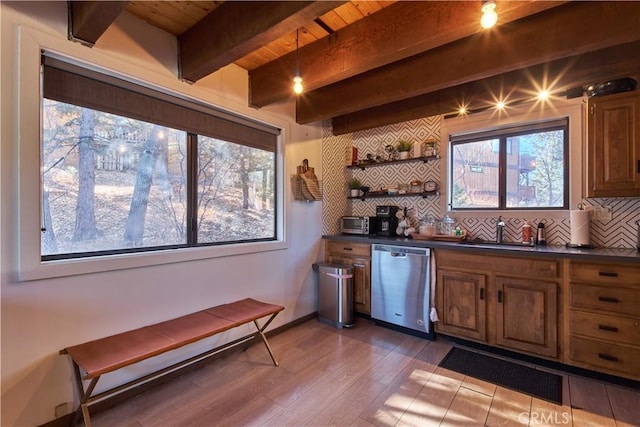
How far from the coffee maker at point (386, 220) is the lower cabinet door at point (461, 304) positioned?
0.93 meters

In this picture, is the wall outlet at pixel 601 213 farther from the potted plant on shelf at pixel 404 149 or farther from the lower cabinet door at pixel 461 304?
the potted plant on shelf at pixel 404 149

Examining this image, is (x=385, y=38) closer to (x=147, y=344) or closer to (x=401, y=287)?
(x=401, y=287)

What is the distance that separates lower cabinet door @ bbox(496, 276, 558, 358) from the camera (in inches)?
94.5

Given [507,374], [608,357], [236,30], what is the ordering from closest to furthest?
[236,30]
[608,357]
[507,374]

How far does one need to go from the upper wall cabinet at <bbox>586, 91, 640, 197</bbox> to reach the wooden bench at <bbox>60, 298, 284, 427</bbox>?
3.00 meters

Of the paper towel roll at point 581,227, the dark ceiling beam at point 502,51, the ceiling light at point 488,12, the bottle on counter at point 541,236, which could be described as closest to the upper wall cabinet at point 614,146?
the paper towel roll at point 581,227

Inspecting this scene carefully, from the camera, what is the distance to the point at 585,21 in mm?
1768

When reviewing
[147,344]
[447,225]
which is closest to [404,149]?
[447,225]

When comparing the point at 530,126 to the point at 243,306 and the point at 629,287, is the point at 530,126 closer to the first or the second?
the point at 629,287

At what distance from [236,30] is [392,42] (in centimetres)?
103

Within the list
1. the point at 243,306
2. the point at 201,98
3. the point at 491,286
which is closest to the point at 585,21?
the point at 491,286

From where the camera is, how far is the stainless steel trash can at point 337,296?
332 centimetres

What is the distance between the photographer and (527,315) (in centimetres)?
250

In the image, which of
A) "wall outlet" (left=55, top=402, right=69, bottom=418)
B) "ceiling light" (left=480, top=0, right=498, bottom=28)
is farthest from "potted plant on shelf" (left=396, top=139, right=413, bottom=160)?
"wall outlet" (left=55, top=402, right=69, bottom=418)
